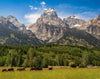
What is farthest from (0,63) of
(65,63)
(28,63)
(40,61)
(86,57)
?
(86,57)

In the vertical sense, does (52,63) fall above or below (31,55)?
below

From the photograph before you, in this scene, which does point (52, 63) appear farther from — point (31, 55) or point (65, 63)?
point (31, 55)

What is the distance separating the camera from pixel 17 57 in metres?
178

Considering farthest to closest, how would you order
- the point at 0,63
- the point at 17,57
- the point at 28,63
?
1. the point at 17,57
2. the point at 0,63
3. the point at 28,63

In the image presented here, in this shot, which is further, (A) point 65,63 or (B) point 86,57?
(A) point 65,63

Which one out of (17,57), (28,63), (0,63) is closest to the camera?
(28,63)

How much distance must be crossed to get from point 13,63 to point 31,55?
2778 cm

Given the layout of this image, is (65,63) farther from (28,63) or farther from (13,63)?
(13,63)

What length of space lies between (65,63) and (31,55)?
175ft

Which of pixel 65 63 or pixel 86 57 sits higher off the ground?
pixel 86 57

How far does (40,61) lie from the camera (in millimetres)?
179000

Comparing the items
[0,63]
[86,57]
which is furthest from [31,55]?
[86,57]

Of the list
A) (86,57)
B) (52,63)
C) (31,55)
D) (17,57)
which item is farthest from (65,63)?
(17,57)

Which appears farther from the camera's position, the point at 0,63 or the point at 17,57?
the point at 17,57
